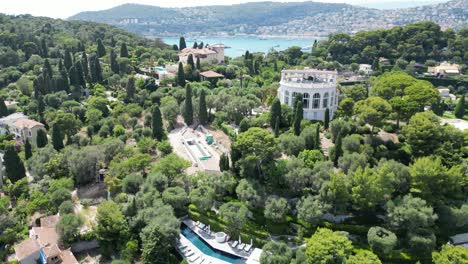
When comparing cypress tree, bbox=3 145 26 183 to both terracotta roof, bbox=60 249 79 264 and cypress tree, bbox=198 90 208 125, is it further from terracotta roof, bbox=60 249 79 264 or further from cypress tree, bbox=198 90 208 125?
cypress tree, bbox=198 90 208 125

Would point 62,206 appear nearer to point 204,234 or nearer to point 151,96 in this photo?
point 204,234

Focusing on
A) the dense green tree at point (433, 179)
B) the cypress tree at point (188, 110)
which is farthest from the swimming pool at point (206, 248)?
the cypress tree at point (188, 110)

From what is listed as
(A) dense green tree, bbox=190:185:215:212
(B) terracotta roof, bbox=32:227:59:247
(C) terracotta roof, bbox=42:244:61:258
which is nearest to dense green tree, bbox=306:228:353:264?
(A) dense green tree, bbox=190:185:215:212

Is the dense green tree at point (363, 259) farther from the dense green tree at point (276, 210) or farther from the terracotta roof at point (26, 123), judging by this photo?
the terracotta roof at point (26, 123)

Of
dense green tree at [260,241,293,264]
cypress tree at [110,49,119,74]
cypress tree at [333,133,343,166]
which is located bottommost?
dense green tree at [260,241,293,264]

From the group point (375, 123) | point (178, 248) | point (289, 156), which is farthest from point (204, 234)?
point (375, 123)

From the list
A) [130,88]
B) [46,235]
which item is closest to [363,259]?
[46,235]

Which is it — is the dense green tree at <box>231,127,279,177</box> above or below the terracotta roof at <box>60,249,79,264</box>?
above
